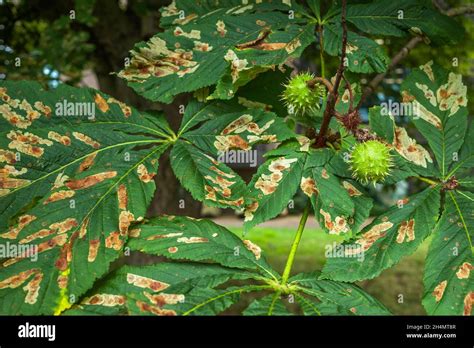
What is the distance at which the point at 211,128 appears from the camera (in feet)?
3.92

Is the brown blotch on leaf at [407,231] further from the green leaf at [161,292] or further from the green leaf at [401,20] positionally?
the green leaf at [401,20]

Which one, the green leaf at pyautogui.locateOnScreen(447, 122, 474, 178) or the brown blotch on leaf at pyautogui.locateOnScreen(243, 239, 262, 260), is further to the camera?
the green leaf at pyautogui.locateOnScreen(447, 122, 474, 178)

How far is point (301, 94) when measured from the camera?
3.80 feet

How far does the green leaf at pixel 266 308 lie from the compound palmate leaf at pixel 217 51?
44 centimetres

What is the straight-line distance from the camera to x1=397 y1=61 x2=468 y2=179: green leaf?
1.23 meters

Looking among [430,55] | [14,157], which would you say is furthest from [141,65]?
[430,55]

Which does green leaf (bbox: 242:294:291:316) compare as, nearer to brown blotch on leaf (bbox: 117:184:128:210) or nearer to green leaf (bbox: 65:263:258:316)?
green leaf (bbox: 65:263:258:316)

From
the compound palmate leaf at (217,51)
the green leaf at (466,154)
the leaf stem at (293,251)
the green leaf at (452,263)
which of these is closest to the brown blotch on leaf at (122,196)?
the compound palmate leaf at (217,51)

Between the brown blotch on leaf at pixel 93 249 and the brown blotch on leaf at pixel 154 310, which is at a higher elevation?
the brown blotch on leaf at pixel 93 249

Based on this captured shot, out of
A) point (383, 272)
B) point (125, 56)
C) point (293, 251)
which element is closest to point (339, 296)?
point (293, 251)

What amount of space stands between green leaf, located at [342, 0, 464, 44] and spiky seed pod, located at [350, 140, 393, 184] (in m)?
0.34

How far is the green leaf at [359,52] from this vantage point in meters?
1.21

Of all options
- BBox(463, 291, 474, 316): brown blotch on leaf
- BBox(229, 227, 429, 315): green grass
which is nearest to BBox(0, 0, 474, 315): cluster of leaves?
BBox(463, 291, 474, 316): brown blotch on leaf

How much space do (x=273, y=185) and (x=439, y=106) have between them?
46 centimetres
